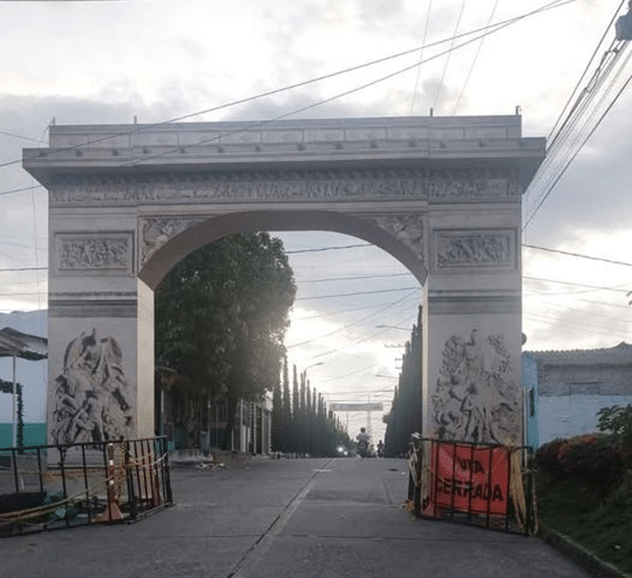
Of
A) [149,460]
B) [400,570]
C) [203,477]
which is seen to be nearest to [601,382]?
[203,477]

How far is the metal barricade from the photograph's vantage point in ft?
46.8

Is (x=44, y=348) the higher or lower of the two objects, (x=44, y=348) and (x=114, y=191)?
the lower

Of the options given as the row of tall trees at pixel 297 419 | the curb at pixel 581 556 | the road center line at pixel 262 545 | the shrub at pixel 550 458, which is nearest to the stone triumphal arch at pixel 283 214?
the shrub at pixel 550 458

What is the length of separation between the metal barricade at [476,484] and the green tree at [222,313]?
19.7 m

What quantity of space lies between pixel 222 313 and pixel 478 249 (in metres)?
16.8

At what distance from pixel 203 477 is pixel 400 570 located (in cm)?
1739

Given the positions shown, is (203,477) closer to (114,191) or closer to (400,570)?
(114,191)

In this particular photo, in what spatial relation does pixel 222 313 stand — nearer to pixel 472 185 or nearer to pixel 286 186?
pixel 286 186

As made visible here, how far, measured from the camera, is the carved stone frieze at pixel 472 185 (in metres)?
19.7

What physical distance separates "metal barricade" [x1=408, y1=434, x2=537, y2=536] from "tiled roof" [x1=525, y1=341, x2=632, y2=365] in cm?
2141

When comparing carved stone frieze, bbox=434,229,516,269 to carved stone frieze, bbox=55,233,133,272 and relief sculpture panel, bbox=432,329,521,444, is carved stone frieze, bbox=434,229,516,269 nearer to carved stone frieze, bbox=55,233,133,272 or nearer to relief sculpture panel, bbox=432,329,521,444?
relief sculpture panel, bbox=432,329,521,444

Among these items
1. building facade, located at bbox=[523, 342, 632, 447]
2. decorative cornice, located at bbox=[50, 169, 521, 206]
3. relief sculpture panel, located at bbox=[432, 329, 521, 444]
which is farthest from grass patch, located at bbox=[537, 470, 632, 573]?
building facade, located at bbox=[523, 342, 632, 447]

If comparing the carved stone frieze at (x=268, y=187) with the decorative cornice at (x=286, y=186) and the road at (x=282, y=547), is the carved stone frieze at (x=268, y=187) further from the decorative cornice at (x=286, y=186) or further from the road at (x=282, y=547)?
the road at (x=282, y=547)

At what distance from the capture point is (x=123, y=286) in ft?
65.2
